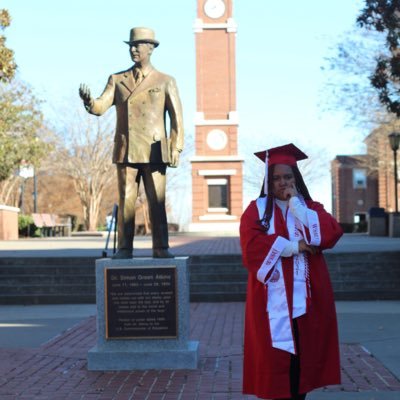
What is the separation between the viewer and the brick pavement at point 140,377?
6.73 meters

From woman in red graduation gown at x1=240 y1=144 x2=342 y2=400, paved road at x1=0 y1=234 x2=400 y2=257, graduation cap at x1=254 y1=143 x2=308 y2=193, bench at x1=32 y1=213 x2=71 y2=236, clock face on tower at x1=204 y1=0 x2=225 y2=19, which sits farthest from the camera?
clock face on tower at x1=204 y1=0 x2=225 y2=19

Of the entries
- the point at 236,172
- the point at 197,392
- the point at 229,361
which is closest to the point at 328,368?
the point at 197,392

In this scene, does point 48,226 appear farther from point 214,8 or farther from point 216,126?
point 214,8

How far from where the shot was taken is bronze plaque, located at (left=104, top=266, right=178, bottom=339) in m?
8.00

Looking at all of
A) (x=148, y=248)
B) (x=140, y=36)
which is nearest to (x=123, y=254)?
(x=140, y=36)

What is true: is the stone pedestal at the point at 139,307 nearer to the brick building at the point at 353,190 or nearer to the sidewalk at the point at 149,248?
the sidewalk at the point at 149,248

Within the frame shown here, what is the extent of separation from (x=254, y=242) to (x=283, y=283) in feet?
1.01

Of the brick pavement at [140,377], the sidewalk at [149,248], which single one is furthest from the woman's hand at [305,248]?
the sidewalk at [149,248]

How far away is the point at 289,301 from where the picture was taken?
15.4 ft

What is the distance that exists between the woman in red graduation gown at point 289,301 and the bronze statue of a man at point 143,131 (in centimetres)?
355

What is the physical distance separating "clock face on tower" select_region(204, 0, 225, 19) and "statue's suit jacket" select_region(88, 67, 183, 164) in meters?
35.4

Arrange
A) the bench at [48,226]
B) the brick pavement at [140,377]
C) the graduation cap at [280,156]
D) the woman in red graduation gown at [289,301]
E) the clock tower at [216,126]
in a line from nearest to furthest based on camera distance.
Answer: the woman in red graduation gown at [289,301]
the graduation cap at [280,156]
the brick pavement at [140,377]
the bench at [48,226]
the clock tower at [216,126]

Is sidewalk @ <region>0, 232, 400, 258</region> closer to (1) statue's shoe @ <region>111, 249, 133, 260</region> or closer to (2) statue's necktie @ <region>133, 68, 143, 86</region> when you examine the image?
(1) statue's shoe @ <region>111, 249, 133, 260</region>

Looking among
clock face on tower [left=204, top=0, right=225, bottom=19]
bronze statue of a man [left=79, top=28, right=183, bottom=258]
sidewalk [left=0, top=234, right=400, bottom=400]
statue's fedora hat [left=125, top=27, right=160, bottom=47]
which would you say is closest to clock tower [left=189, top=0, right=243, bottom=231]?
clock face on tower [left=204, top=0, right=225, bottom=19]
